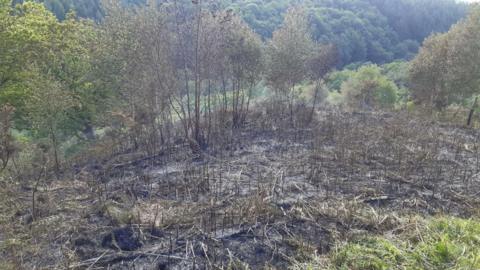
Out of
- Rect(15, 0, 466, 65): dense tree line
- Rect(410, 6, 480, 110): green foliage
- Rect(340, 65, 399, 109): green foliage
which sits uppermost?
Rect(15, 0, 466, 65): dense tree line

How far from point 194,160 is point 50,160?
5.36 meters

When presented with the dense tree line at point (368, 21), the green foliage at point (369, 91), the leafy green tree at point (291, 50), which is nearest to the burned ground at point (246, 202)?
the leafy green tree at point (291, 50)

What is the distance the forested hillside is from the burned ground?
4 cm

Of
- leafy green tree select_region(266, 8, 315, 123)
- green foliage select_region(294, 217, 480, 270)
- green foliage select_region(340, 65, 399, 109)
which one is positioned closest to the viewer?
green foliage select_region(294, 217, 480, 270)

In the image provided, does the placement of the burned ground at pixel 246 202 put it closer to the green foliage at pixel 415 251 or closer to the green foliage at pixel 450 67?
the green foliage at pixel 415 251

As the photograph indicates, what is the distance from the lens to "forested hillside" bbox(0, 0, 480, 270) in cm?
571

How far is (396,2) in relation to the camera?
330ft

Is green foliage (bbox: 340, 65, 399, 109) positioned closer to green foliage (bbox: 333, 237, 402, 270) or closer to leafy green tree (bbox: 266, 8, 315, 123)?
leafy green tree (bbox: 266, 8, 315, 123)

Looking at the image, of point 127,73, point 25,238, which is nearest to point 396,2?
point 127,73

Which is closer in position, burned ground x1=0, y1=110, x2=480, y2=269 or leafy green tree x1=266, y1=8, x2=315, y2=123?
burned ground x1=0, y1=110, x2=480, y2=269

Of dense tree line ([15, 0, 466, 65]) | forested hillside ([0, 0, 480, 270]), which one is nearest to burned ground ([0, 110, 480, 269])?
forested hillside ([0, 0, 480, 270])

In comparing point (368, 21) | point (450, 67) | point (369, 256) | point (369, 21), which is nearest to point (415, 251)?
point (369, 256)

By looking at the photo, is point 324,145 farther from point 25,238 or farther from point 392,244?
point 25,238

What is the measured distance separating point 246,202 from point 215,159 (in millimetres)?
4166
